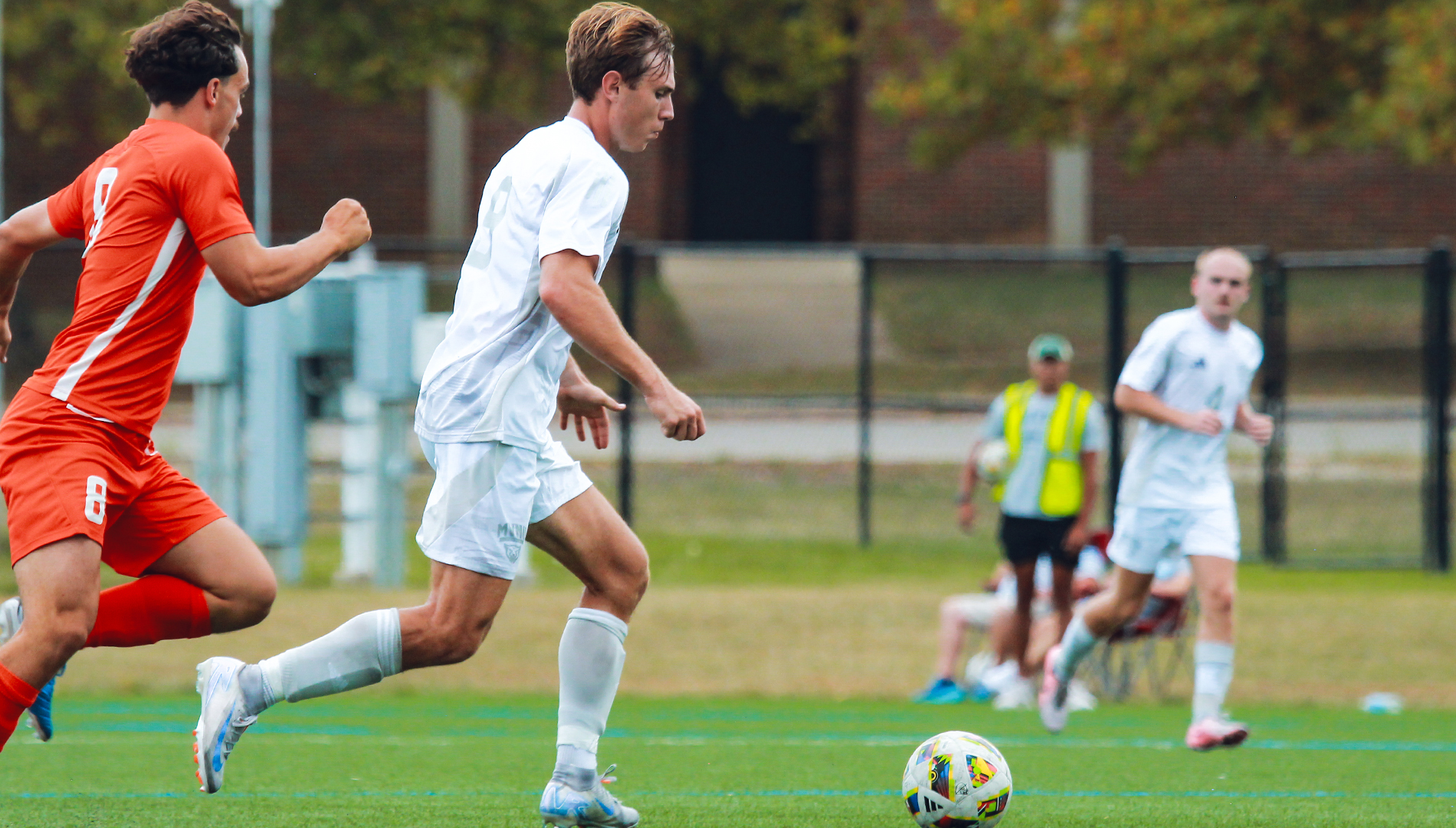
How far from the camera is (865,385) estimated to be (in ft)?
48.6

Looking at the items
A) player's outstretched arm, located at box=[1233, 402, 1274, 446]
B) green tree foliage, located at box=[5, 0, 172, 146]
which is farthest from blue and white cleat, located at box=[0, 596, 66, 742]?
green tree foliage, located at box=[5, 0, 172, 146]

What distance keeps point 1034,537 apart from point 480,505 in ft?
21.9

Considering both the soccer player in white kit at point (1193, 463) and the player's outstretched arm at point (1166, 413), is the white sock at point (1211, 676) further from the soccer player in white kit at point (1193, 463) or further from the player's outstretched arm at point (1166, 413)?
the player's outstretched arm at point (1166, 413)

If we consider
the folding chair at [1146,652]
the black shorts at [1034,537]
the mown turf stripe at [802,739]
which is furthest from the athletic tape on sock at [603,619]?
the black shorts at [1034,537]

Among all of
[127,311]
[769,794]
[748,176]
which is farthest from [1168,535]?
[748,176]

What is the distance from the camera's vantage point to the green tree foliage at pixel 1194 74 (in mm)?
16859

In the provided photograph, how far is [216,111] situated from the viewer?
4395 mm

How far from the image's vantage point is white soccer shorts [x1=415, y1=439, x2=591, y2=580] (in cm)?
423

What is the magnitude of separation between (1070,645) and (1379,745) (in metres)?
1.40

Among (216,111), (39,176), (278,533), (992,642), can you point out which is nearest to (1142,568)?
(992,642)

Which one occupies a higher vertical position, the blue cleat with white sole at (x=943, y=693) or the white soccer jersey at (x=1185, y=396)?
the white soccer jersey at (x=1185, y=396)

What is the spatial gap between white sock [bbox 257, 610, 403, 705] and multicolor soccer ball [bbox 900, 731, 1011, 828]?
146 cm

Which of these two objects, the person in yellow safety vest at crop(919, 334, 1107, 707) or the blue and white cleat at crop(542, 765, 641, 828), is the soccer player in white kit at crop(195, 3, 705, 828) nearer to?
the blue and white cleat at crop(542, 765, 641, 828)

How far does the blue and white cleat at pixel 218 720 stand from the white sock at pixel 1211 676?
411 cm
